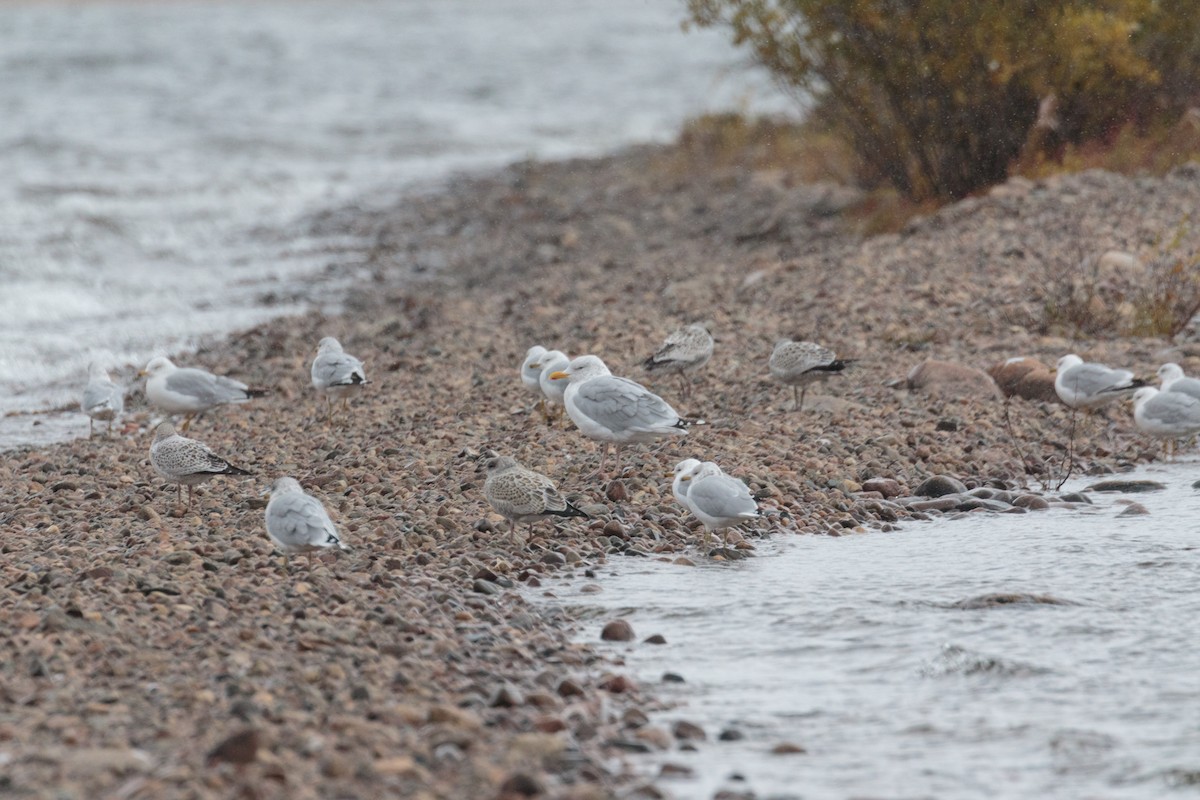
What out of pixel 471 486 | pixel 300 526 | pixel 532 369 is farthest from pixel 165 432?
pixel 532 369

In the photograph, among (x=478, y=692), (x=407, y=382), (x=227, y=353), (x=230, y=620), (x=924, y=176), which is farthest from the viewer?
(x=924, y=176)

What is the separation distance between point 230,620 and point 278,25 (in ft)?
213

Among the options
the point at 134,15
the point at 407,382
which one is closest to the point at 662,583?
the point at 407,382

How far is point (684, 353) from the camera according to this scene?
30.7 ft

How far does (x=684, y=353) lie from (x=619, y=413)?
1860 mm

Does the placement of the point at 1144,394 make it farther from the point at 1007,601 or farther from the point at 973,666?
the point at 973,666

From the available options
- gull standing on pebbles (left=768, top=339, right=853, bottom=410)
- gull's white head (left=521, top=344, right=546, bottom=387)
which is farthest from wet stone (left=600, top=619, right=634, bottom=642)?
gull's white head (left=521, top=344, right=546, bottom=387)

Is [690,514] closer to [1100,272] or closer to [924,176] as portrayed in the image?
[1100,272]

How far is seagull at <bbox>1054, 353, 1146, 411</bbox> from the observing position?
8484 mm

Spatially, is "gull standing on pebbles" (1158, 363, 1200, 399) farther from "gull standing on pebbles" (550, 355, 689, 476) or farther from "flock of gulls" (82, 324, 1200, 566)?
"gull standing on pebbles" (550, 355, 689, 476)

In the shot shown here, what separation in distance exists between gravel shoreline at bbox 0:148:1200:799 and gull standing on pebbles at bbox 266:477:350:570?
149 mm

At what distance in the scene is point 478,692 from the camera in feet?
16.2

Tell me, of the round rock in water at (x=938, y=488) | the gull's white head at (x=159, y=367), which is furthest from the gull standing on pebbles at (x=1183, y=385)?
the gull's white head at (x=159, y=367)

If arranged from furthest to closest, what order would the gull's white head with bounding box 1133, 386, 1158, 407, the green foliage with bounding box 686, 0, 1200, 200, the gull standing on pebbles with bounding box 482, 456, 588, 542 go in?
1. the green foliage with bounding box 686, 0, 1200, 200
2. the gull's white head with bounding box 1133, 386, 1158, 407
3. the gull standing on pebbles with bounding box 482, 456, 588, 542
